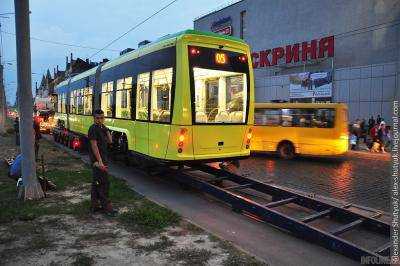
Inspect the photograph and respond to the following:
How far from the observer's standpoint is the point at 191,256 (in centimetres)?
601

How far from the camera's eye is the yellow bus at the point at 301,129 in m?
17.4

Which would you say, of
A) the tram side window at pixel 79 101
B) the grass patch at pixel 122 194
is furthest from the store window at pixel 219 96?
the tram side window at pixel 79 101

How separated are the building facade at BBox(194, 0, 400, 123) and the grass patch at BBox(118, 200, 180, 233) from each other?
2379cm

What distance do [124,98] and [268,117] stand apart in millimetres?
7998

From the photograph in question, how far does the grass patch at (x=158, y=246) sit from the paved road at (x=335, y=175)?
5160mm

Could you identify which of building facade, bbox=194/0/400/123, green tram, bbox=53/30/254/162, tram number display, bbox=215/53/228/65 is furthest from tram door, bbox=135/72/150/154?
building facade, bbox=194/0/400/123

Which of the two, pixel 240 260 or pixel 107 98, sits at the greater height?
pixel 107 98

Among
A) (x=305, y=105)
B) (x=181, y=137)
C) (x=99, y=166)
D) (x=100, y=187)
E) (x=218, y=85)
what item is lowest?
(x=100, y=187)

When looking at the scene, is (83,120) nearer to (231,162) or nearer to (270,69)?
(231,162)

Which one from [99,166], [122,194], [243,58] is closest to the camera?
[99,166]

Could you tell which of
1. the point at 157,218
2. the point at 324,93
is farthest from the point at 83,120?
the point at 324,93

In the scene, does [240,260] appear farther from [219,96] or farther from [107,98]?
[107,98]

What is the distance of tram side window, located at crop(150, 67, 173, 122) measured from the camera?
10.1 meters

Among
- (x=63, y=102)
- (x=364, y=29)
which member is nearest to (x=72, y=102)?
(x=63, y=102)
